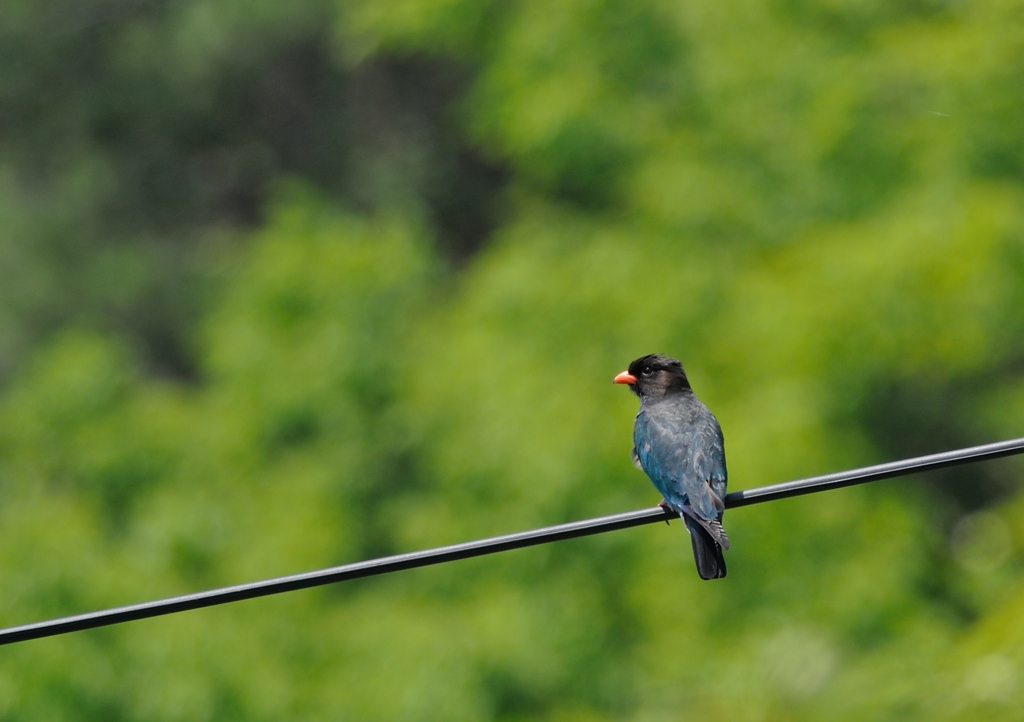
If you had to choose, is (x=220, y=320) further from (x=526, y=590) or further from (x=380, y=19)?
(x=526, y=590)

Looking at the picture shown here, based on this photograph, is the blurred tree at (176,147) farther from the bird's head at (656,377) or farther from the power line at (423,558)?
the power line at (423,558)

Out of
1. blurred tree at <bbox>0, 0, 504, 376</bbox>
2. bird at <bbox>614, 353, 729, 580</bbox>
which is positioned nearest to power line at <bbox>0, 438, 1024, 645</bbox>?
bird at <bbox>614, 353, 729, 580</bbox>

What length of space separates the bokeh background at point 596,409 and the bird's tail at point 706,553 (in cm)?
235

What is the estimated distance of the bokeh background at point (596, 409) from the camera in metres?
11.8

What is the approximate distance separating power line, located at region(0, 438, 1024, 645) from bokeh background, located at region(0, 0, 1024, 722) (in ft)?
11.8

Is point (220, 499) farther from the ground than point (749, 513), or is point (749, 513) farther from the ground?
point (220, 499)

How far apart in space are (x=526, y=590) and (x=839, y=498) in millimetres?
2983

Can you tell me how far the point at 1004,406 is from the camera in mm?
12086

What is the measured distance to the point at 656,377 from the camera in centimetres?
751

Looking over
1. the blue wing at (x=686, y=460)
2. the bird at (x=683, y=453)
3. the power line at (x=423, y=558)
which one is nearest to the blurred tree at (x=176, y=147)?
the bird at (x=683, y=453)

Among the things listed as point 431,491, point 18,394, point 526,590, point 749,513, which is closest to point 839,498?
point 749,513

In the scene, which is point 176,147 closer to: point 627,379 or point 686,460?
point 627,379

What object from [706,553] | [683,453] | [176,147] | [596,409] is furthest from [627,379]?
[176,147]

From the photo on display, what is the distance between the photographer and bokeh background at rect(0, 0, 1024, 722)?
38.6 feet
